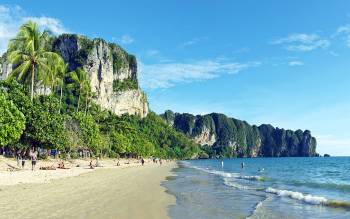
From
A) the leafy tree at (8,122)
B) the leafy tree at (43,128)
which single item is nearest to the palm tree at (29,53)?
the leafy tree at (43,128)

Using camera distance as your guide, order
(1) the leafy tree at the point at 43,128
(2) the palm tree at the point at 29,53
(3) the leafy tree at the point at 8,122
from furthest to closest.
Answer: (2) the palm tree at the point at 29,53 → (1) the leafy tree at the point at 43,128 → (3) the leafy tree at the point at 8,122

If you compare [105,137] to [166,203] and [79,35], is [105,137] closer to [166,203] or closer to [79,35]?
[166,203]

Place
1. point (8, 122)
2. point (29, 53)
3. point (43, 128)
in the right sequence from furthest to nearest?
point (29, 53) → point (43, 128) → point (8, 122)

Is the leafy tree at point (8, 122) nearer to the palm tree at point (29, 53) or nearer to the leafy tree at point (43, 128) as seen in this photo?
the leafy tree at point (43, 128)

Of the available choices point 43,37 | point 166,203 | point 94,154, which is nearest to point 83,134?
point 94,154

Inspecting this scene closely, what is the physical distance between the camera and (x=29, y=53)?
51.0m

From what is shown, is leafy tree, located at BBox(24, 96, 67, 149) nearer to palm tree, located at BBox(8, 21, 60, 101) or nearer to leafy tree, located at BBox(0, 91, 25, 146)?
palm tree, located at BBox(8, 21, 60, 101)

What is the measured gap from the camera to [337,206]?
21156 mm

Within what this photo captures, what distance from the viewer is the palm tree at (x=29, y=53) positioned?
166 ft

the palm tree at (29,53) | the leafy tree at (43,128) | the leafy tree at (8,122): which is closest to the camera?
the leafy tree at (8,122)

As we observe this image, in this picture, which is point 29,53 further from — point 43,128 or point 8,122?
point 8,122

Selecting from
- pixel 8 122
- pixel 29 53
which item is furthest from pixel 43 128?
pixel 8 122

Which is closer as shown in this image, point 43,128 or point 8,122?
point 8,122

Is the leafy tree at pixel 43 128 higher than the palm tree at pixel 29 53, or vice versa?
the palm tree at pixel 29 53
